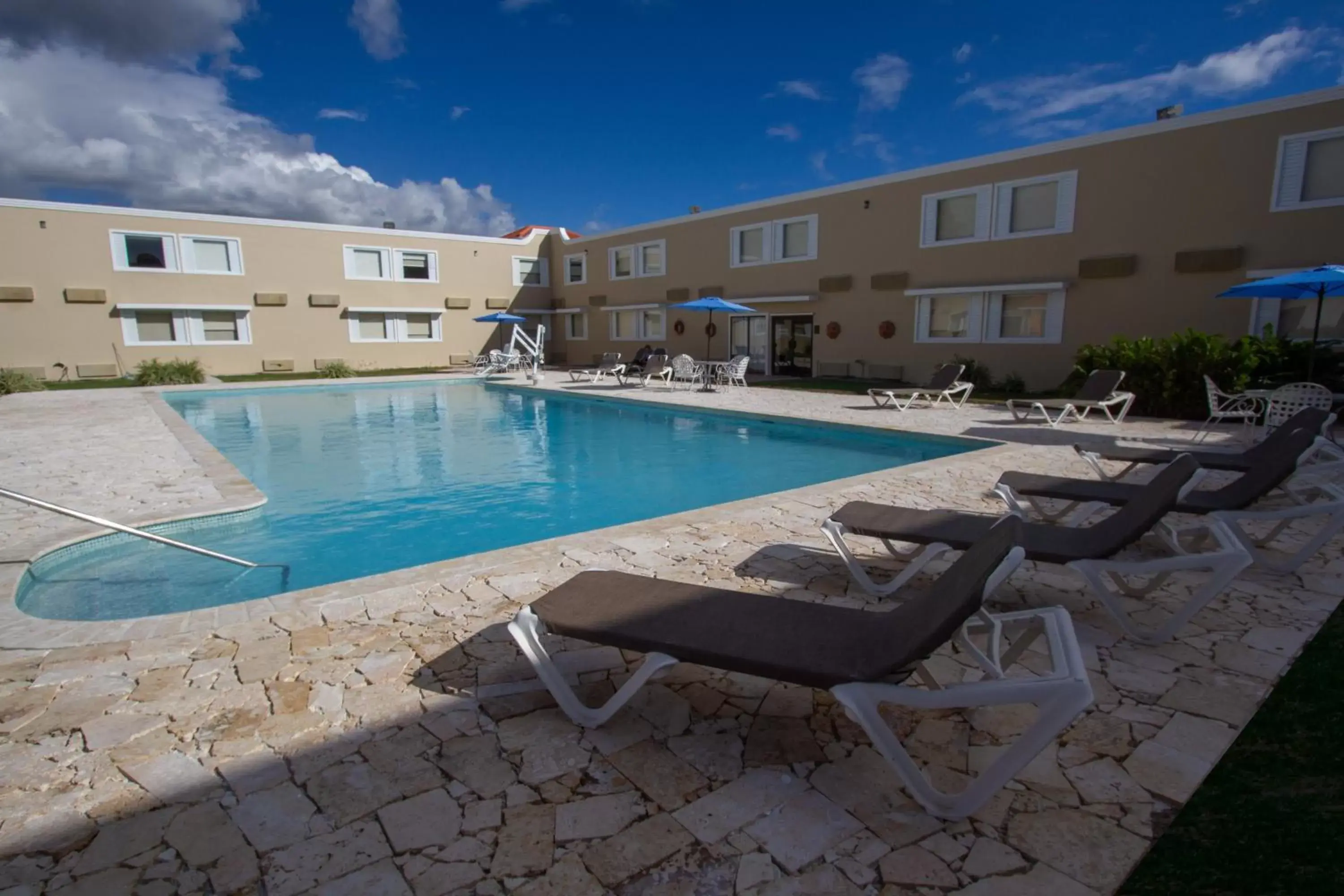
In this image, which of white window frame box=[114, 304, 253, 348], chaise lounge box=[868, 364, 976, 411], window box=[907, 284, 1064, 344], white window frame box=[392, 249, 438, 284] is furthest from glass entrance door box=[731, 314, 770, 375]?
white window frame box=[114, 304, 253, 348]

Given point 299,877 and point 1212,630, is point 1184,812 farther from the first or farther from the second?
point 299,877

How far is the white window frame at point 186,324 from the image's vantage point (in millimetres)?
21453

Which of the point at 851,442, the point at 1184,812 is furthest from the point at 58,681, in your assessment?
the point at 851,442

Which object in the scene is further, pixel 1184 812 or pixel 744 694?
pixel 744 694

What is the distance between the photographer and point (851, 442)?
35.3ft

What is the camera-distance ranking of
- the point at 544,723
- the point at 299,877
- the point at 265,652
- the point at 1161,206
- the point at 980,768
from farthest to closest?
the point at 1161,206 → the point at 265,652 → the point at 544,723 → the point at 980,768 → the point at 299,877

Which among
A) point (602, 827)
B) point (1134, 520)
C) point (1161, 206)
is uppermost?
point (1161, 206)

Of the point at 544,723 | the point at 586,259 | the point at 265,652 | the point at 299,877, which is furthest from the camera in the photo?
the point at 586,259

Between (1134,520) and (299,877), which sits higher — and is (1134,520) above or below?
above

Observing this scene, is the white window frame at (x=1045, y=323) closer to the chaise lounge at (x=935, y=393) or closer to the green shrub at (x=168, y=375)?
the chaise lounge at (x=935, y=393)

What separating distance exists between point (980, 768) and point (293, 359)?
26.6 meters

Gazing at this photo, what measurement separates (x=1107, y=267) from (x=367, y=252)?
23468mm

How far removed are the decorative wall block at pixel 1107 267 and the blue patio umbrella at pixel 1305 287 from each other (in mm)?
4234

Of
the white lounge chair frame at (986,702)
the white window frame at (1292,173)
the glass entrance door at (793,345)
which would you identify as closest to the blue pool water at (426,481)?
the white lounge chair frame at (986,702)
